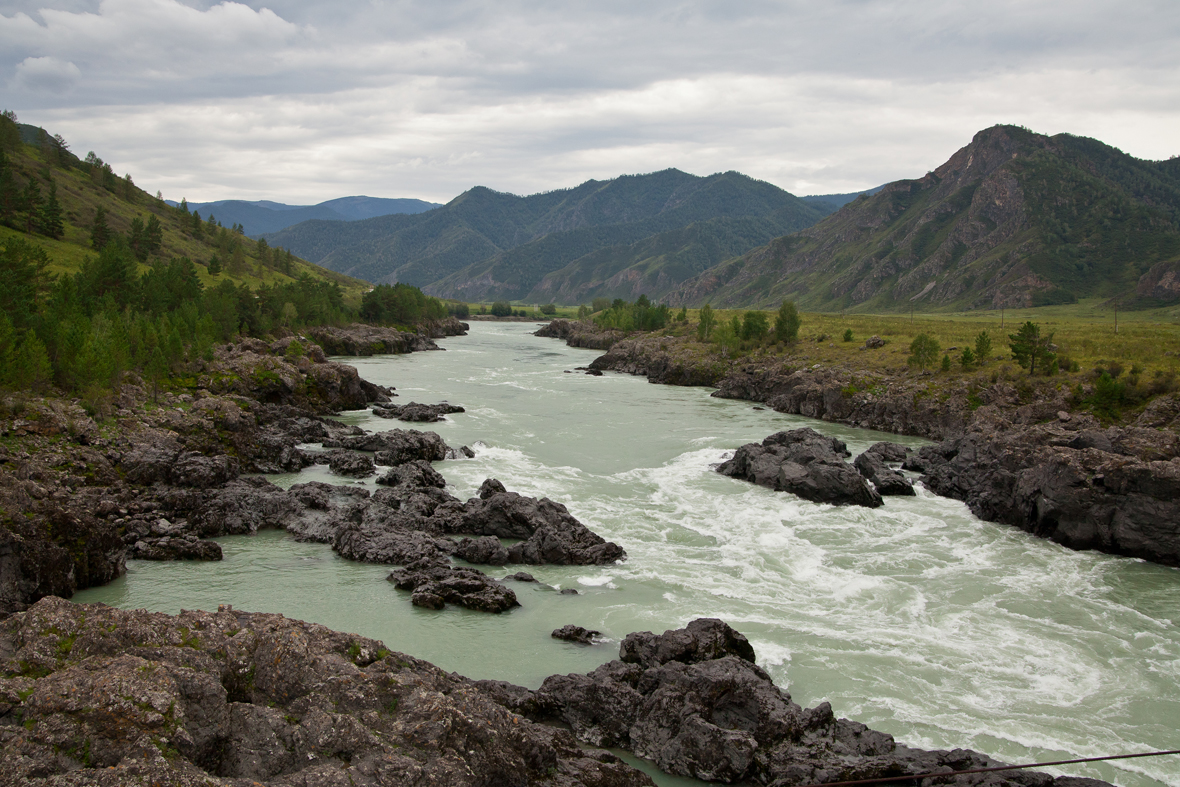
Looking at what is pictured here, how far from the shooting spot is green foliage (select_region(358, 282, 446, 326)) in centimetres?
13400

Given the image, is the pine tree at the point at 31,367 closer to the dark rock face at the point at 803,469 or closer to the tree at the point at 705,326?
the dark rock face at the point at 803,469

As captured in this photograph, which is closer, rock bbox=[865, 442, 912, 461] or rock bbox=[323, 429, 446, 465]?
rock bbox=[323, 429, 446, 465]

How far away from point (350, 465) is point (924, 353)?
48.3 metres

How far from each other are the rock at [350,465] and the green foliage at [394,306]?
101m

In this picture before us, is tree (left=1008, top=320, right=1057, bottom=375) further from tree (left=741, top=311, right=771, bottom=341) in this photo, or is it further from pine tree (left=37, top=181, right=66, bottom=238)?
pine tree (left=37, top=181, right=66, bottom=238)

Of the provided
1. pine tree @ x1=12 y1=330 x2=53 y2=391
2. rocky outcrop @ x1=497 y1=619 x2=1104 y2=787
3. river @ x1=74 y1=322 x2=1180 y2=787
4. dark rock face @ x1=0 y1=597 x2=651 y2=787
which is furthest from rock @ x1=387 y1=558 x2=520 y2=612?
pine tree @ x1=12 y1=330 x2=53 y2=391

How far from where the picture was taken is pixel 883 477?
3681 cm

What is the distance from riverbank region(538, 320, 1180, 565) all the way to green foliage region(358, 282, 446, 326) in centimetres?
8709

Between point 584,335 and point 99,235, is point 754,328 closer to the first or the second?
point 584,335

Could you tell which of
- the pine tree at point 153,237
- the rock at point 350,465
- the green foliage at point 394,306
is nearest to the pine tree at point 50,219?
the pine tree at point 153,237

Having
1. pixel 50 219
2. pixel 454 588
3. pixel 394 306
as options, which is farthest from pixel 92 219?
pixel 454 588

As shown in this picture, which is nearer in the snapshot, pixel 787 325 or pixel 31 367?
pixel 31 367

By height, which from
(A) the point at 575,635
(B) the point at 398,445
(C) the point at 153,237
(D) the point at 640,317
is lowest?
(A) the point at 575,635


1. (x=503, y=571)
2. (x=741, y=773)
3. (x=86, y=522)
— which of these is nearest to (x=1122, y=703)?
(x=741, y=773)
